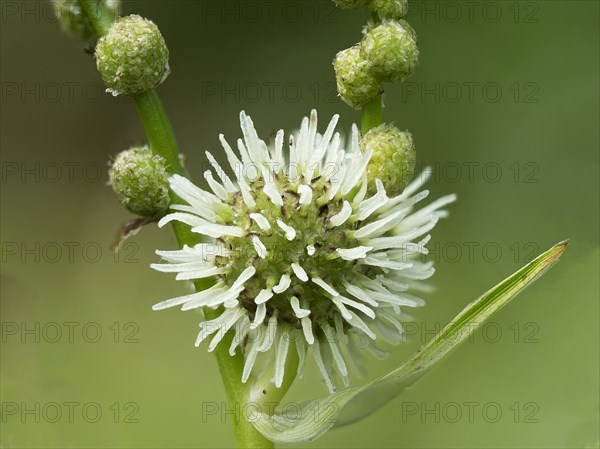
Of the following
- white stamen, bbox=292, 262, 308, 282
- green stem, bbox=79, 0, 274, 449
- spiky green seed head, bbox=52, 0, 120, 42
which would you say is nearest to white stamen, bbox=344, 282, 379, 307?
white stamen, bbox=292, 262, 308, 282

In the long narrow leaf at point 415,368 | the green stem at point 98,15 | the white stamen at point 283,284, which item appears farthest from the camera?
the green stem at point 98,15

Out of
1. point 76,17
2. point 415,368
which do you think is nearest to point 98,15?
point 76,17

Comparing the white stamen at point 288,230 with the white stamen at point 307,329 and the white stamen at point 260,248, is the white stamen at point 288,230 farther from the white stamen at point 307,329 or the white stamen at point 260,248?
the white stamen at point 307,329

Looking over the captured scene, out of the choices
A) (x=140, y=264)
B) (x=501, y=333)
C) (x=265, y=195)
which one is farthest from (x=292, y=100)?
(x=265, y=195)

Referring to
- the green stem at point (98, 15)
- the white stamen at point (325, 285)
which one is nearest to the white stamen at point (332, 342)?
the white stamen at point (325, 285)

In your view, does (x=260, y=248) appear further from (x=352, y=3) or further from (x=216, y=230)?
(x=352, y=3)
